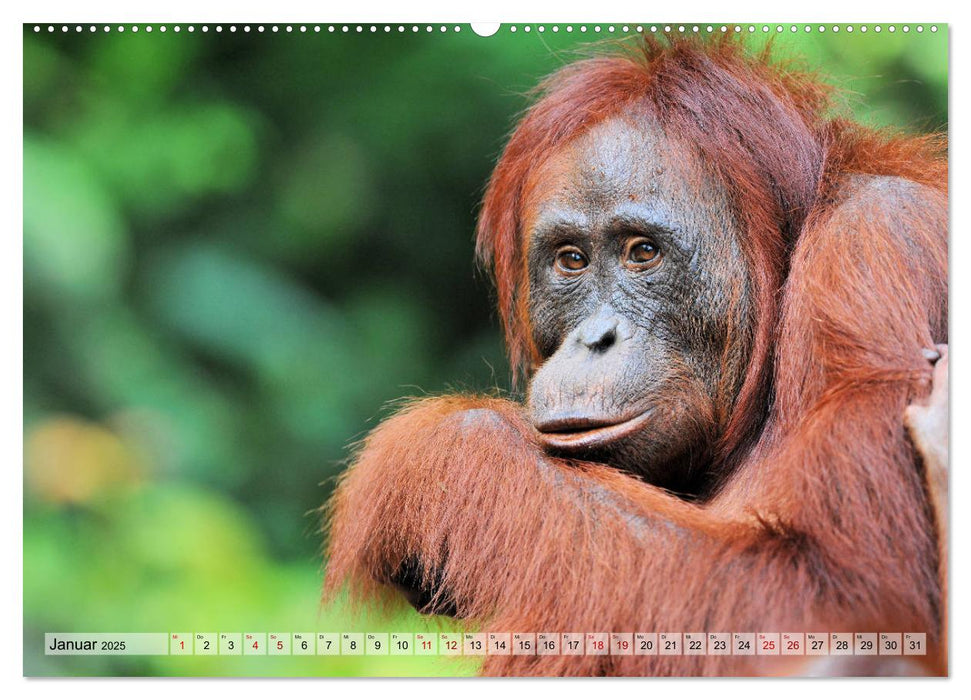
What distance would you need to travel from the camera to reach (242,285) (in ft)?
8.26

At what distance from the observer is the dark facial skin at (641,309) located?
2023 millimetres

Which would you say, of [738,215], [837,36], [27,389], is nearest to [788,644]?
[738,215]

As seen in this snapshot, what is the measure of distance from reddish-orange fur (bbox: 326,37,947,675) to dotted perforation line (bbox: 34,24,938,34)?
0.04 metres

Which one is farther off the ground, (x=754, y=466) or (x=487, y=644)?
(x=754, y=466)

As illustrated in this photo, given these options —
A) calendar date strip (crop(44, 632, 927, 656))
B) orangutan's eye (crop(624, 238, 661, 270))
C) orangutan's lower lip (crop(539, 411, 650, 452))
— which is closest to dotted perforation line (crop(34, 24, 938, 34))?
orangutan's eye (crop(624, 238, 661, 270))

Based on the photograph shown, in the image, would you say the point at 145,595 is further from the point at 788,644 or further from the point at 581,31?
the point at 581,31

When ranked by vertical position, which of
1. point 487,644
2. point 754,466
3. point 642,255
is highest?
point 642,255

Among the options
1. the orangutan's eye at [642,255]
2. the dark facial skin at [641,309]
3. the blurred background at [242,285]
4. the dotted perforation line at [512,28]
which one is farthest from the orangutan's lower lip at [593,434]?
Result: the dotted perforation line at [512,28]

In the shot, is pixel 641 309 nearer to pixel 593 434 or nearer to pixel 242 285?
pixel 593 434

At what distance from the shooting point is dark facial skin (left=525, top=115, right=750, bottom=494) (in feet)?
6.64

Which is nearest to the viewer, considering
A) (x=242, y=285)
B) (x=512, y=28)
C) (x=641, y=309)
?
(x=641, y=309)

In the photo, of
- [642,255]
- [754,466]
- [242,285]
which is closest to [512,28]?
[642,255]

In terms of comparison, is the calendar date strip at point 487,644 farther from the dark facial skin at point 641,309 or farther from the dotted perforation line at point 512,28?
the dotted perforation line at point 512,28

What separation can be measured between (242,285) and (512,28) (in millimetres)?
839
